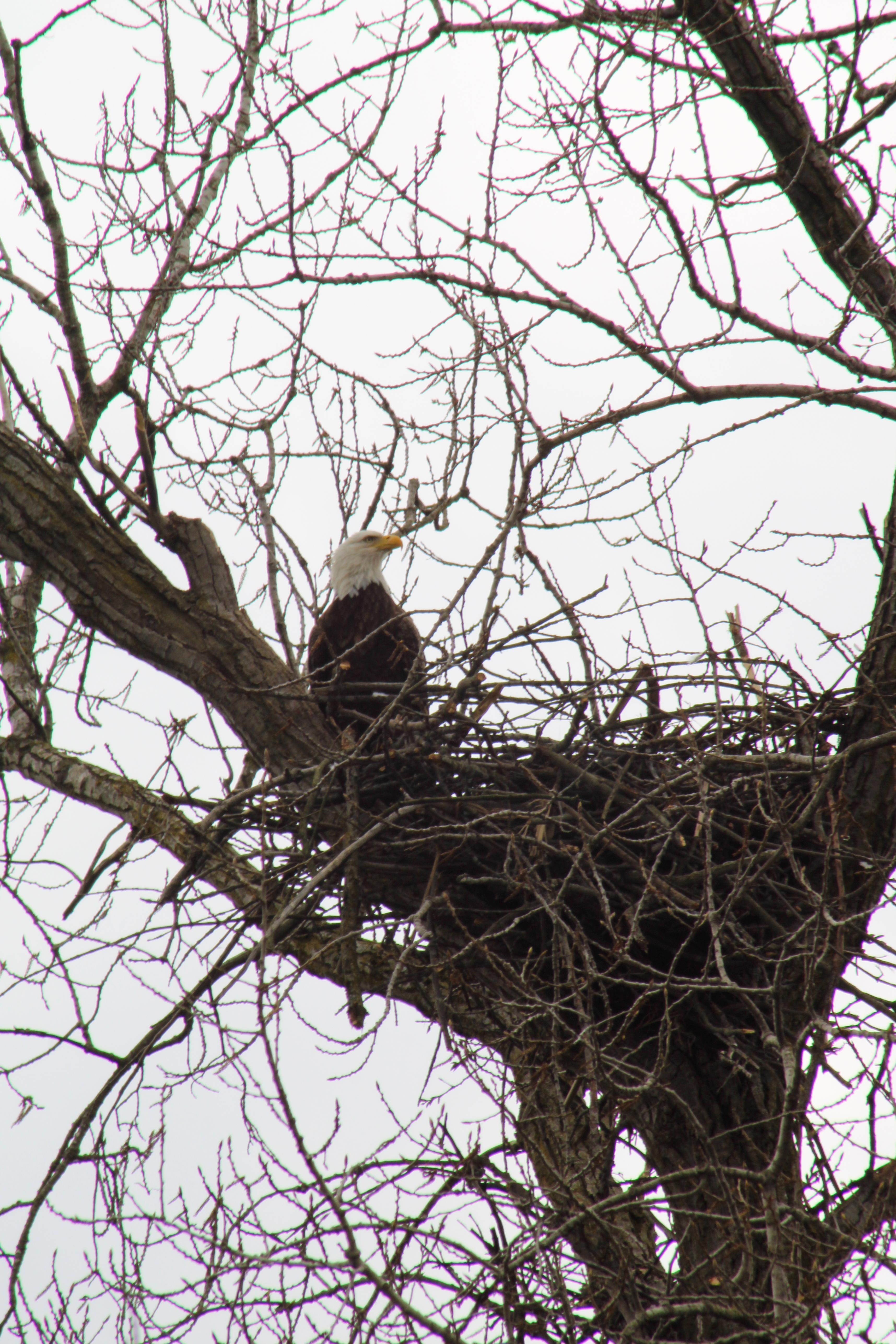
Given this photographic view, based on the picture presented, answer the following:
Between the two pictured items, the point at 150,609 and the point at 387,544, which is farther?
the point at 387,544

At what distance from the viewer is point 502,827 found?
349 centimetres

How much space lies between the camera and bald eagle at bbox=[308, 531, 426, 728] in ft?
14.9

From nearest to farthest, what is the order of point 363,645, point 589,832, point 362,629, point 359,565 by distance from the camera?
point 589,832
point 363,645
point 362,629
point 359,565

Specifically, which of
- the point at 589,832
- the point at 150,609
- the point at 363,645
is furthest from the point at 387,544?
the point at 589,832

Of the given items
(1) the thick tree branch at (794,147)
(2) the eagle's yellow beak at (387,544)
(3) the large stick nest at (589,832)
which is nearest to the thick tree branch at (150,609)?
(3) the large stick nest at (589,832)

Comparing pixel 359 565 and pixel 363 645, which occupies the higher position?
pixel 359 565

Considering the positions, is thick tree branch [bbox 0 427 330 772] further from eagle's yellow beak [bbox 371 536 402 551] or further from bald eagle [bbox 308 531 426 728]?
eagle's yellow beak [bbox 371 536 402 551]

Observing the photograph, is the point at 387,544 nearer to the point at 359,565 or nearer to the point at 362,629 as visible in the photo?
the point at 359,565

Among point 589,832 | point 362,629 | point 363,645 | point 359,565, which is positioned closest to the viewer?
point 589,832

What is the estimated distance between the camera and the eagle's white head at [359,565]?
5.07 metres

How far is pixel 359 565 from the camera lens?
511cm

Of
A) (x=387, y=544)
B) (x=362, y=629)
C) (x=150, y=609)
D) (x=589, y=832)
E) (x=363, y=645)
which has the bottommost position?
(x=589, y=832)

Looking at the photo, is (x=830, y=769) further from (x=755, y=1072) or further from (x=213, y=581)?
(x=213, y=581)

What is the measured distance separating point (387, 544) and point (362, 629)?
37 cm
